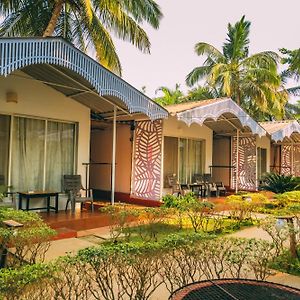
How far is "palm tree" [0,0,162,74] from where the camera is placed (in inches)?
499

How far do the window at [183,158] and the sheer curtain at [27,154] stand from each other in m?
5.02

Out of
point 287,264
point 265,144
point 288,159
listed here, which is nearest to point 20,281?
point 287,264

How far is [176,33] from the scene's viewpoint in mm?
13695

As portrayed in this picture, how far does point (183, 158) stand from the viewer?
13680 mm

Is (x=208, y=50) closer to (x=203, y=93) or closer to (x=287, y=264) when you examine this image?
(x=203, y=93)

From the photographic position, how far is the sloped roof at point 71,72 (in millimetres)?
6283

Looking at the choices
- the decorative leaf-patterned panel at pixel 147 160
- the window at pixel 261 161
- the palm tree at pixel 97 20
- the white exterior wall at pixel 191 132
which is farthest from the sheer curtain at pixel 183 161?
the window at pixel 261 161

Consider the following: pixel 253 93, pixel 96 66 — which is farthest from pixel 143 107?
pixel 253 93

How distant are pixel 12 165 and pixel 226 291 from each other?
6.87 meters

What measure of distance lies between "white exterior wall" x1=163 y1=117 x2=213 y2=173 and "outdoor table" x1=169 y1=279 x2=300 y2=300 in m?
8.89

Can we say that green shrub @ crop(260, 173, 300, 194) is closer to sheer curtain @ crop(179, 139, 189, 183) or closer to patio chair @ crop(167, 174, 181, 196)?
sheer curtain @ crop(179, 139, 189, 183)

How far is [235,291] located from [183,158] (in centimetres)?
1047

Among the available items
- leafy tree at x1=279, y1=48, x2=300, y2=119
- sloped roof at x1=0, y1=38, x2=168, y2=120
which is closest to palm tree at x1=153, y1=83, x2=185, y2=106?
leafy tree at x1=279, y1=48, x2=300, y2=119

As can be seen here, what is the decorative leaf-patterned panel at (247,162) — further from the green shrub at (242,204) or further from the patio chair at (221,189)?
the green shrub at (242,204)
